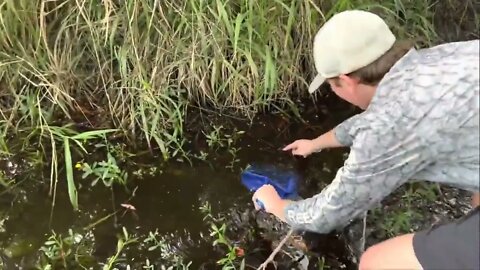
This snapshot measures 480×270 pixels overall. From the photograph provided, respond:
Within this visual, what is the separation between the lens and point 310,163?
8.97ft

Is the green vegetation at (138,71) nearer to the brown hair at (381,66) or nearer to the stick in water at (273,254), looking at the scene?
the stick in water at (273,254)

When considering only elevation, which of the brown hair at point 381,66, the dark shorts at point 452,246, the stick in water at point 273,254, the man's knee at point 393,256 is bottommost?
the stick in water at point 273,254

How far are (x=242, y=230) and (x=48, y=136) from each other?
93cm

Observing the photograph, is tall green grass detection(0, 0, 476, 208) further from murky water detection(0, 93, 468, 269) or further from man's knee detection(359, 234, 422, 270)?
man's knee detection(359, 234, 422, 270)

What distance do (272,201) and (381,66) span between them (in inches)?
23.7

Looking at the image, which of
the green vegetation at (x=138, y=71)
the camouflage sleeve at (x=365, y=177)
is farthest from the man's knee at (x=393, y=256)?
the green vegetation at (x=138, y=71)

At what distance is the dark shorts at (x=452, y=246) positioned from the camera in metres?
1.73

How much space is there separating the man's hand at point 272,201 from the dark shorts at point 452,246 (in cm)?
46

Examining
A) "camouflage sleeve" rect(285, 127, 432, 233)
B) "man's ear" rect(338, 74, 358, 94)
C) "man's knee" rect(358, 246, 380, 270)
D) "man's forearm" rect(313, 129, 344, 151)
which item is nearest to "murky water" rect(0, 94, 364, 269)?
"man's forearm" rect(313, 129, 344, 151)

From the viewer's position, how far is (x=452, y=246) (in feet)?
5.75

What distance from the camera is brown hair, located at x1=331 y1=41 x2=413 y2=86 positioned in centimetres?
182

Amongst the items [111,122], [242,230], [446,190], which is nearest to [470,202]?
[446,190]

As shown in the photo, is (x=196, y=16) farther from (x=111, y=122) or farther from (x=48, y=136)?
Result: (x=48, y=136)

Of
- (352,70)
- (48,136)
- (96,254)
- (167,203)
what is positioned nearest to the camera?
(352,70)
